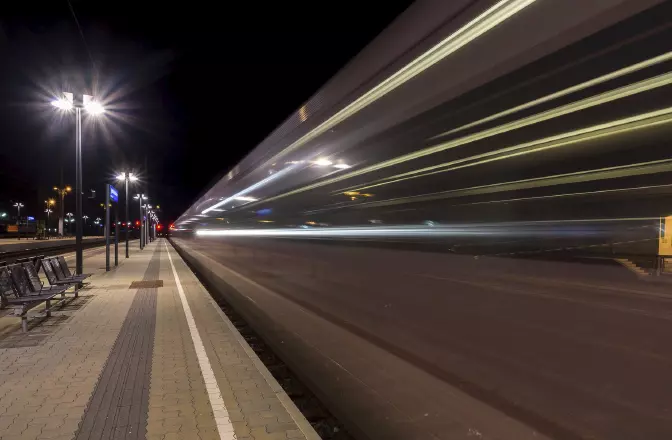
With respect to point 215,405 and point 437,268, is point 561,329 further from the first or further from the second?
point 215,405

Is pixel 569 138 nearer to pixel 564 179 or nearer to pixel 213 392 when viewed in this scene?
pixel 564 179

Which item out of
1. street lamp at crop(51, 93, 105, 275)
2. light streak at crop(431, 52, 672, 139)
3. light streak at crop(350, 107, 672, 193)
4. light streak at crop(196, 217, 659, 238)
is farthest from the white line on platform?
street lamp at crop(51, 93, 105, 275)

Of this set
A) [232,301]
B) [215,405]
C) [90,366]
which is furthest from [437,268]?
[232,301]

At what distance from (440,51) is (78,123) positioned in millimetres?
12029

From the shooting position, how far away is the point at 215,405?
4.32m

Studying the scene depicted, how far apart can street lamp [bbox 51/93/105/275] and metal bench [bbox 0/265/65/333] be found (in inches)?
165

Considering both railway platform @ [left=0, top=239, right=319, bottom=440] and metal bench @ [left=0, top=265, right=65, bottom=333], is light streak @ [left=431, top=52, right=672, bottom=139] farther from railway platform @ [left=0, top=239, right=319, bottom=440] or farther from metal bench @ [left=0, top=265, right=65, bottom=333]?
metal bench @ [left=0, top=265, right=65, bottom=333]

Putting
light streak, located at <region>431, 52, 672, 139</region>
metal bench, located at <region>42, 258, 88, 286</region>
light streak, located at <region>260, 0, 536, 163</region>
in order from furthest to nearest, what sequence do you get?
metal bench, located at <region>42, 258, 88, 286</region>, light streak, located at <region>260, 0, 536, 163</region>, light streak, located at <region>431, 52, 672, 139</region>

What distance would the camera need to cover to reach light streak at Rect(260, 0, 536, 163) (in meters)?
2.81

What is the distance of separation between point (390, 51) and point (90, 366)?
4.54 meters

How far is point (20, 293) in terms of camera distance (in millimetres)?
7691

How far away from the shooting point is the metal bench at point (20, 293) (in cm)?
723

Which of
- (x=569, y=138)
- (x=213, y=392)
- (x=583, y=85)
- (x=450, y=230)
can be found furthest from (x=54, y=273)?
(x=583, y=85)

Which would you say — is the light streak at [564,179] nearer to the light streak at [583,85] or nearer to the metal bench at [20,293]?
the light streak at [583,85]
